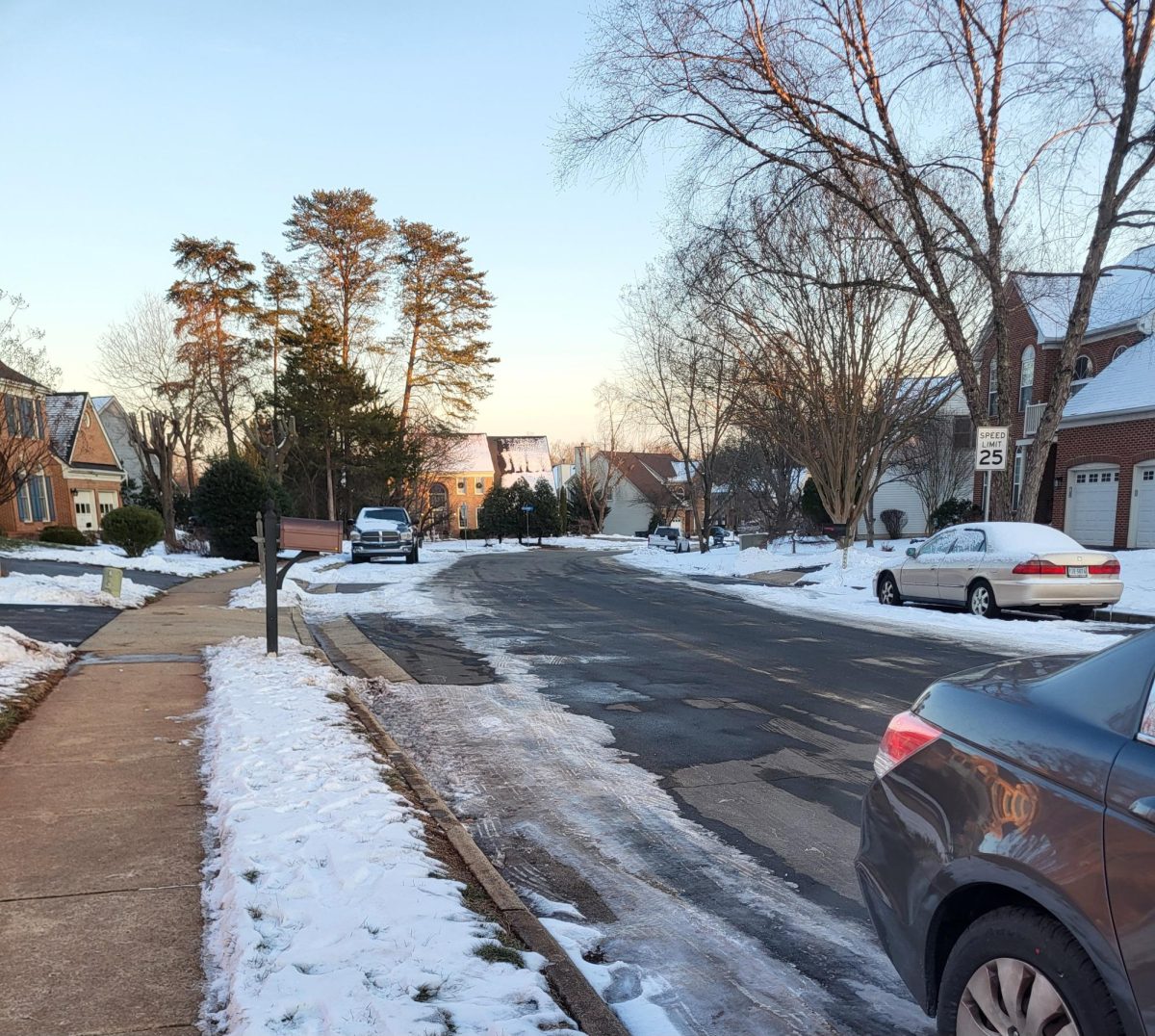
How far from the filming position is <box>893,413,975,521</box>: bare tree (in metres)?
38.4

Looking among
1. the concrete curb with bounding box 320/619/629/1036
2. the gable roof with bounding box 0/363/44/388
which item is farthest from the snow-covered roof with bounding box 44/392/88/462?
the concrete curb with bounding box 320/619/629/1036

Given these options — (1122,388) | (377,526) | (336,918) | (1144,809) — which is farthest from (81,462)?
(1144,809)

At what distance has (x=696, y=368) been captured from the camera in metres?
26.2

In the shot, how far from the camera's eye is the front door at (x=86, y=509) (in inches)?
1495

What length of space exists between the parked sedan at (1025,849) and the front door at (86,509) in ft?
134

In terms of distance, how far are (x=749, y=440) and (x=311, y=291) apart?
20.8 metres

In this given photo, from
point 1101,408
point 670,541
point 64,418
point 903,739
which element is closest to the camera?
point 903,739

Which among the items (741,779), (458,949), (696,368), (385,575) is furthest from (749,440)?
(458,949)

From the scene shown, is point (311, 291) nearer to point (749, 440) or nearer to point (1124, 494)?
point (749, 440)

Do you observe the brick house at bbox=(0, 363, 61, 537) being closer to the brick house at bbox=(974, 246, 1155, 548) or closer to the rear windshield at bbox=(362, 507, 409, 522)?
the rear windshield at bbox=(362, 507, 409, 522)

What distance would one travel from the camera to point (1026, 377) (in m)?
28.1

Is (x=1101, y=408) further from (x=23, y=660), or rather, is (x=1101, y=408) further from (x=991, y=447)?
(x=23, y=660)

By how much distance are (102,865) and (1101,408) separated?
83.9 feet

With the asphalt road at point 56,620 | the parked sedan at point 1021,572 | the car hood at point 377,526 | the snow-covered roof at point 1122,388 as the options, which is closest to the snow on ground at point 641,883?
the asphalt road at point 56,620
